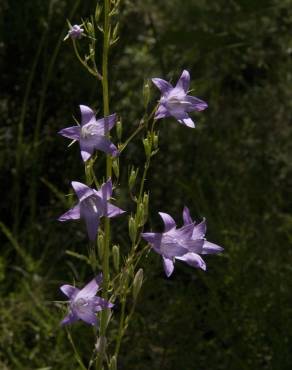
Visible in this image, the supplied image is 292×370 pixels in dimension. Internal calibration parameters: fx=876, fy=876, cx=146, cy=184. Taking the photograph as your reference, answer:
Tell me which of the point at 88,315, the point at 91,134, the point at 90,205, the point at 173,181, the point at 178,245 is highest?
the point at 91,134

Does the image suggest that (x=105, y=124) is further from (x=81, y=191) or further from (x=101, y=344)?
(x=101, y=344)

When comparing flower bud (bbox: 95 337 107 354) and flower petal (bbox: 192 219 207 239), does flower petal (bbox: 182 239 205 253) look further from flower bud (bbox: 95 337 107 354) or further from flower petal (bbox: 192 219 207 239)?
flower bud (bbox: 95 337 107 354)

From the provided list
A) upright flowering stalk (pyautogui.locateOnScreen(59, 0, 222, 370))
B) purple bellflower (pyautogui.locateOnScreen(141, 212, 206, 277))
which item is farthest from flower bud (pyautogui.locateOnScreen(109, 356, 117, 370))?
purple bellflower (pyautogui.locateOnScreen(141, 212, 206, 277))

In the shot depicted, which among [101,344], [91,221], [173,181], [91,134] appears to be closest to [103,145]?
[91,134]

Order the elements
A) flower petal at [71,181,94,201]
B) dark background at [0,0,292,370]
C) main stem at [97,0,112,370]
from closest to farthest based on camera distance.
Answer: flower petal at [71,181,94,201] < main stem at [97,0,112,370] < dark background at [0,0,292,370]

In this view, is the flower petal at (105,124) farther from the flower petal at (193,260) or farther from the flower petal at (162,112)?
the flower petal at (193,260)

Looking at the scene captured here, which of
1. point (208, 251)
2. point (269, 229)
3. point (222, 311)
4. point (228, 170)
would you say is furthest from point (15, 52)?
point (208, 251)
